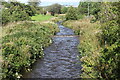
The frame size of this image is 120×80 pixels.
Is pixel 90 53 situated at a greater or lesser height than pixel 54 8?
lesser

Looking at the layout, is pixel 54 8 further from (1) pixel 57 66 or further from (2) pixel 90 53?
(2) pixel 90 53

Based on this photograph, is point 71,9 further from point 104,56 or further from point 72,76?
point 104,56

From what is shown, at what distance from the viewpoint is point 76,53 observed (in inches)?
508

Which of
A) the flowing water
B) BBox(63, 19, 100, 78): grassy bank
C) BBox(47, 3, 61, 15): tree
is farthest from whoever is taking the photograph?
BBox(47, 3, 61, 15): tree

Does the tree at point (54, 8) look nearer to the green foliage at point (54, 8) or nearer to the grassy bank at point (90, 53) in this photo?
the green foliage at point (54, 8)

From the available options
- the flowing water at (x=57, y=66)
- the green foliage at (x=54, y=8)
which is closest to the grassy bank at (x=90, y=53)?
the flowing water at (x=57, y=66)

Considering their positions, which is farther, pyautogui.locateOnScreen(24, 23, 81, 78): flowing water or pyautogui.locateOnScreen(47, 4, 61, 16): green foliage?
pyautogui.locateOnScreen(47, 4, 61, 16): green foliage

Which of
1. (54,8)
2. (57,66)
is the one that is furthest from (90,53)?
(54,8)

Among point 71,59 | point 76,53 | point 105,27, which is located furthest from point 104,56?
point 76,53

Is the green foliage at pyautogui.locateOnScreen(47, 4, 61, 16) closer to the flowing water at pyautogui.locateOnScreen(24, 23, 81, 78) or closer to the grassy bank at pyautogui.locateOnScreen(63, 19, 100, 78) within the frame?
the grassy bank at pyautogui.locateOnScreen(63, 19, 100, 78)

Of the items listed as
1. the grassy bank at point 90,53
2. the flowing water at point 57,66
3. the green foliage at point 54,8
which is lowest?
the flowing water at point 57,66

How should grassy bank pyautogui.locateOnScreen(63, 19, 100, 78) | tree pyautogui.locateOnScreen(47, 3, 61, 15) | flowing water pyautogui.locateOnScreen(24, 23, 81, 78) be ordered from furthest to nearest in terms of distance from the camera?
tree pyautogui.locateOnScreen(47, 3, 61, 15)
flowing water pyautogui.locateOnScreen(24, 23, 81, 78)
grassy bank pyautogui.locateOnScreen(63, 19, 100, 78)

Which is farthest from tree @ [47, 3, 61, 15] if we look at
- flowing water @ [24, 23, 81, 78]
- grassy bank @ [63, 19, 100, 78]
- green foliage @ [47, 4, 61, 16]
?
flowing water @ [24, 23, 81, 78]

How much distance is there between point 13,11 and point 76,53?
Answer: 58.1ft
